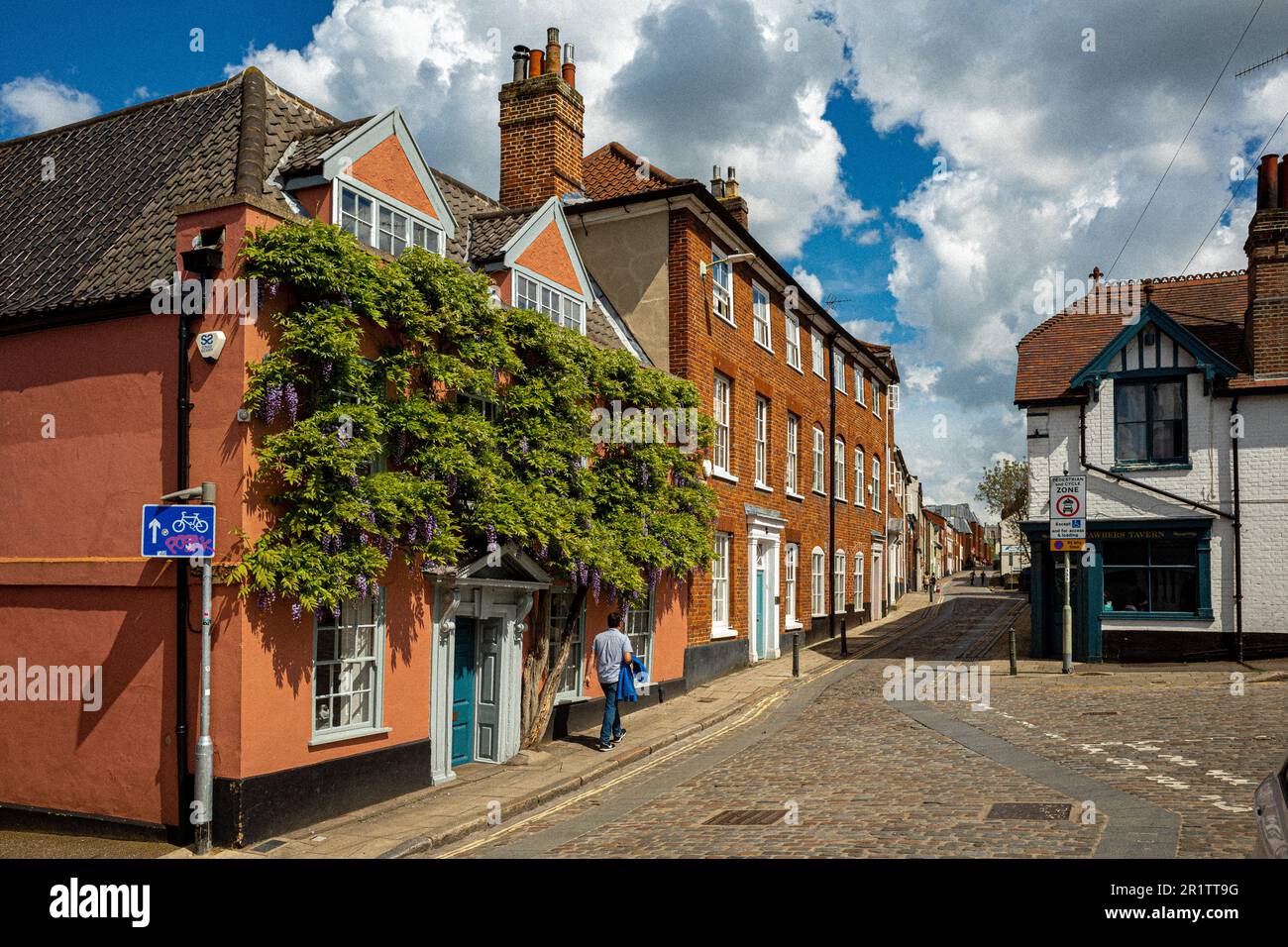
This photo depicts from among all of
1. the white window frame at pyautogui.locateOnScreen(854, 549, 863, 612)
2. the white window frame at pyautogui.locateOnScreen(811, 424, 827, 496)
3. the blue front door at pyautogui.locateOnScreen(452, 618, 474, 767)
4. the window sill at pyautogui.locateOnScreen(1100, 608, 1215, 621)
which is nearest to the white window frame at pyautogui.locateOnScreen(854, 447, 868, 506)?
the white window frame at pyautogui.locateOnScreen(854, 549, 863, 612)

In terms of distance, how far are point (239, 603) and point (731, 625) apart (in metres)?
14.9

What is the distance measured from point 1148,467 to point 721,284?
35.4 ft

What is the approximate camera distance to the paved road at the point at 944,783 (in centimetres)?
895

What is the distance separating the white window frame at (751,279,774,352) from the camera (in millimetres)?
25172

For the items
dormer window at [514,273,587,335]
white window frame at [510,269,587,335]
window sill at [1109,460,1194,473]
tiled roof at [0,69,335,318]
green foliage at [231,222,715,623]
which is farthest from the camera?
window sill at [1109,460,1194,473]

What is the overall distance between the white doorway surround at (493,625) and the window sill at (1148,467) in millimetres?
15570

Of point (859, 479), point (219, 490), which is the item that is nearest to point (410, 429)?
point (219, 490)

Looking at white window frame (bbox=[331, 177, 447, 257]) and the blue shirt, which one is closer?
white window frame (bbox=[331, 177, 447, 257])

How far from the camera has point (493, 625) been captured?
1445 cm

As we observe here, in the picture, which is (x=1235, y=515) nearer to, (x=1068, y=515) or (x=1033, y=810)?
(x=1068, y=515)
